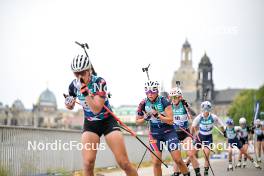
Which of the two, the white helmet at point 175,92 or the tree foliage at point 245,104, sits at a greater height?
the tree foliage at point 245,104

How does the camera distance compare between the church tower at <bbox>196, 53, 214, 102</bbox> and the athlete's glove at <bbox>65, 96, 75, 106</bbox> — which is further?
the church tower at <bbox>196, 53, 214, 102</bbox>

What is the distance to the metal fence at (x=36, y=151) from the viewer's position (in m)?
14.3

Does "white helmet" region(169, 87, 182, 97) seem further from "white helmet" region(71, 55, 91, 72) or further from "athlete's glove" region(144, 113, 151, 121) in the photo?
"white helmet" region(71, 55, 91, 72)

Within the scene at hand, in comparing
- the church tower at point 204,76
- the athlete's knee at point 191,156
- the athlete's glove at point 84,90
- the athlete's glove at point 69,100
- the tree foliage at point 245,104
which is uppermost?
the church tower at point 204,76

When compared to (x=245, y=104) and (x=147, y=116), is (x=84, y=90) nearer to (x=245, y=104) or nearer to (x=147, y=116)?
(x=147, y=116)

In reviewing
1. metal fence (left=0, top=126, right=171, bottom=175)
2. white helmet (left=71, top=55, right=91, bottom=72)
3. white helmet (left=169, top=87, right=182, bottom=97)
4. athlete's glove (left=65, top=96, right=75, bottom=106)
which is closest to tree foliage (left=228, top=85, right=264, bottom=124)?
metal fence (left=0, top=126, right=171, bottom=175)

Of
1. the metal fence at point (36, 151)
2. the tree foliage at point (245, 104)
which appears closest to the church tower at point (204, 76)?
the tree foliage at point (245, 104)

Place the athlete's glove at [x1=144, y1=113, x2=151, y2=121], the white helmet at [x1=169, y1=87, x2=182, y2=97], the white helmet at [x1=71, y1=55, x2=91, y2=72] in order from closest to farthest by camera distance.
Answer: the white helmet at [x1=71, y1=55, x2=91, y2=72] < the athlete's glove at [x1=144, y1=113, x2=151, y2=121] < the white helmet at [x1=169, y1=87, x2=182, y2=97]

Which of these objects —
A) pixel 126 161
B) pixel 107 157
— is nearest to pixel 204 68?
pixel 107 157

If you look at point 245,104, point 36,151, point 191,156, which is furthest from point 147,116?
point 245,104

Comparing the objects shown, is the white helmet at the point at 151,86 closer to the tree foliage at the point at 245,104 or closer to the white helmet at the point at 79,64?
the white helmet at the point at 79,64

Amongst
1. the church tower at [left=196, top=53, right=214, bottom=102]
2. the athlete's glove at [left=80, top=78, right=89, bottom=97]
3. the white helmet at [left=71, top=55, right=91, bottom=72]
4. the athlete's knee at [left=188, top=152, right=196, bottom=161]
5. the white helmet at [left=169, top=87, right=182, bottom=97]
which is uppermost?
the church tower at [left=196, top=53, right=214, bottom=102]

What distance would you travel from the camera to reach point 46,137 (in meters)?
16.6

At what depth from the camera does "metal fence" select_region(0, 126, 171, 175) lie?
14.3 m
